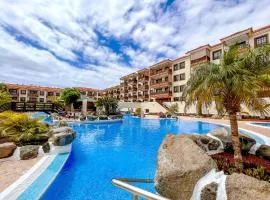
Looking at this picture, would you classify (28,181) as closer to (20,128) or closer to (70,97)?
(20,128)

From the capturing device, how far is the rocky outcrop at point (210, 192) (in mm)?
4021

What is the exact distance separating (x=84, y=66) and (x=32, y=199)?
46903 mm

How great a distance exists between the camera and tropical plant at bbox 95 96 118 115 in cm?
3586

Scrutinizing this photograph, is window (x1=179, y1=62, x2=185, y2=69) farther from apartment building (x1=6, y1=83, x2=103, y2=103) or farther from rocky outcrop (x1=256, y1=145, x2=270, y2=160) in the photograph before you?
rocky outcrop (x1=256, y1=145, x2=270, y2=160)

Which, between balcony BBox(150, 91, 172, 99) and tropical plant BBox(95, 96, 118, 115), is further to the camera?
balcony BBox(150, 91, 172, 99)

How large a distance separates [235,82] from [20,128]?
459 inches

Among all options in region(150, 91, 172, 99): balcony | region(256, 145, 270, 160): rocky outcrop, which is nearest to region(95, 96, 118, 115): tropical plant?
region(150, 91, 172, 99): balcony

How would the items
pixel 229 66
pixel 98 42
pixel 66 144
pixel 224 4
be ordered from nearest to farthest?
pixel 229 66
pixel 66 144
pixel 224 4
pixel 98 42

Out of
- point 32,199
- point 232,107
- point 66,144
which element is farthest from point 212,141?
point 66,144

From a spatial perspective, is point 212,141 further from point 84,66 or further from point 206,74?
point 84,66

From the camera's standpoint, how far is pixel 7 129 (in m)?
10.8

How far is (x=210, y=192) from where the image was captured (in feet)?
13.4

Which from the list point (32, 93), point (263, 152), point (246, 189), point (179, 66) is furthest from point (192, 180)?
point (32, 93)

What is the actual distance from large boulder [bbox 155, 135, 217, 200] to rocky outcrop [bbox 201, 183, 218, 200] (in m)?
0.31
